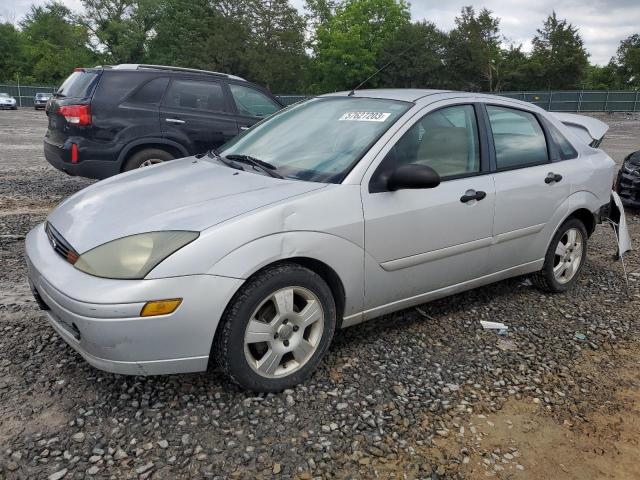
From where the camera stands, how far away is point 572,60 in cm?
5469

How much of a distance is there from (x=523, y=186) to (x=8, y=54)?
236 ft

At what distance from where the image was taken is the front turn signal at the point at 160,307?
2.44 meters

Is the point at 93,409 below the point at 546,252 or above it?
below

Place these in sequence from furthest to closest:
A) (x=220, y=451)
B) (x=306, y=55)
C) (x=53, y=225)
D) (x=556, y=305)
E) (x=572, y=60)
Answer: (x=306, y=55) < (x=572, y=60) < (x=556, y=305) < (x=53, y=225) < (x=220, y=451)

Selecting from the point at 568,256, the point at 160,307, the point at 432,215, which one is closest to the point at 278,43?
the point at 568,256

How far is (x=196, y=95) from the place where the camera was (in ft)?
23.9

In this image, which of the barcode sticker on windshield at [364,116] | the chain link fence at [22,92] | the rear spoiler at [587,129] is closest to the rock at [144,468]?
the barcode sticker on windshield at [364,116]

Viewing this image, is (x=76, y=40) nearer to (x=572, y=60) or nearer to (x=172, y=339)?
(x=572, y=60)

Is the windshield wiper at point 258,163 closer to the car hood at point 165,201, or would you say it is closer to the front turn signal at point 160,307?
the car hood at point 165,201

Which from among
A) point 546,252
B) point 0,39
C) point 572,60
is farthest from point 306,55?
point 546,252

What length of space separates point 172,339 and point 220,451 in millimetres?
548

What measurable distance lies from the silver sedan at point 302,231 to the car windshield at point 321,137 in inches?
0.6

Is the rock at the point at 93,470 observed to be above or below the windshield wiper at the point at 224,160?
below

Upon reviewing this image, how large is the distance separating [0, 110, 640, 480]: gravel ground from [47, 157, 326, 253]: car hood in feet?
2.69
